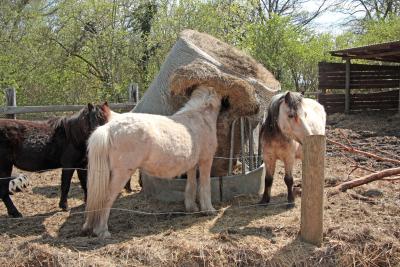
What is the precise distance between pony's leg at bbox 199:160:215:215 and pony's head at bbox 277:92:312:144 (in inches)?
40.6

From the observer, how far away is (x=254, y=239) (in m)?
4.06

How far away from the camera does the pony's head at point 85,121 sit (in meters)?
5.03

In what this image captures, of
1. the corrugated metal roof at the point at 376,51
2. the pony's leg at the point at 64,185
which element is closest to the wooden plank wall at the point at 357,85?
the corrugated metal roof at the point at 376,51

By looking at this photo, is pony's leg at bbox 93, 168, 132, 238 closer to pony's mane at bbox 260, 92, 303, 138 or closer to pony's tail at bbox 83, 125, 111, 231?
pony's tail at bbox 83, 125, 111, 231

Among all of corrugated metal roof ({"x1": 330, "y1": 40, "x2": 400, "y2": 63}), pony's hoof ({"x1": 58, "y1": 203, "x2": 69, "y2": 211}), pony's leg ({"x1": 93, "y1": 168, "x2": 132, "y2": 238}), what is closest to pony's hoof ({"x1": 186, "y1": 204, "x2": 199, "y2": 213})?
pony's leg ({"x1": 93, "y1": 168, "x2": 132, "y2": 238})

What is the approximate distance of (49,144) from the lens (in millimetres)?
5238

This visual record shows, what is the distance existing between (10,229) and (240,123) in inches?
127

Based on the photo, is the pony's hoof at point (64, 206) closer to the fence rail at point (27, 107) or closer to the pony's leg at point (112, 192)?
the pony's leg at point (112, 192)

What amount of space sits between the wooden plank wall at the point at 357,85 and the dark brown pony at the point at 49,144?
11.8 metres

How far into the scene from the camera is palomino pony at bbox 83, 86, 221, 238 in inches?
157

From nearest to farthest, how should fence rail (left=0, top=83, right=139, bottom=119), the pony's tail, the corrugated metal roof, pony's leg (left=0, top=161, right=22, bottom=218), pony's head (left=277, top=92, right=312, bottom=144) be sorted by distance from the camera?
the pony's tail → pony's head (left=277, top=92, right=312, bottom=144) → pony's leg (left=0, top=161, right=22, bottom=218) → fence rail (left=0, top=83, right=139, bottom=119) → the corrugated metal roof

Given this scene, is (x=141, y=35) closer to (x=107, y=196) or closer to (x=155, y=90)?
(x=155, y=90)

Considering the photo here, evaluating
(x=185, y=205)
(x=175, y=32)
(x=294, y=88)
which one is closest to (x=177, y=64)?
(x=185, y=205)

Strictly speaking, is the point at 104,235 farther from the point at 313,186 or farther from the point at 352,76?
the point at 352,76
